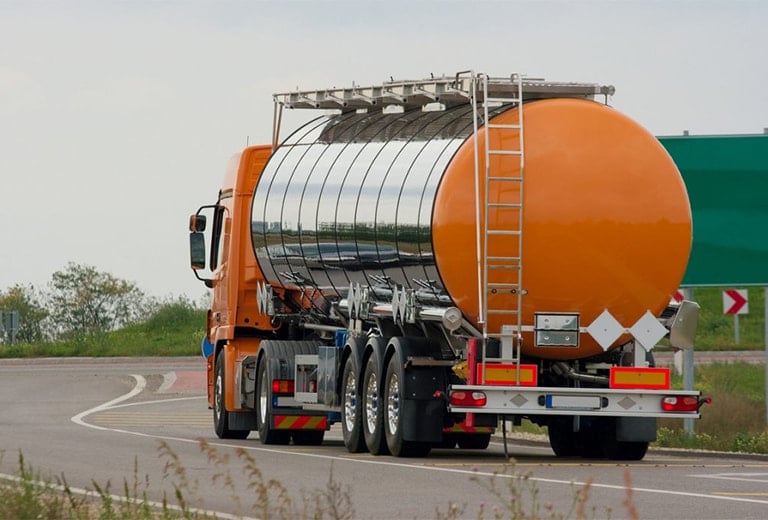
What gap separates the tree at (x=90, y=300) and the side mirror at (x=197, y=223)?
Result: 126 feet

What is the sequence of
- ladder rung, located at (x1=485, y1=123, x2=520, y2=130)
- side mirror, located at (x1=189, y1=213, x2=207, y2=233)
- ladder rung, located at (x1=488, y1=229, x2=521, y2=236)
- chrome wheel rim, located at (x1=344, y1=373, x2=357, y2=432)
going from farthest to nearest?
side mirror, located at (x1=189, y1=213, x2=207, y2=233)
chrome wheel rim, located at (x1=344, y1=373, x2=357, y2=432)
ladder rung, located at (x1=485, y1=123, x2=520, y2=130)
ladder rung, located at (x1=488, y1=229, x2=521, y2=236)

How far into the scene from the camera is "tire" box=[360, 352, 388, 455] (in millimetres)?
20969

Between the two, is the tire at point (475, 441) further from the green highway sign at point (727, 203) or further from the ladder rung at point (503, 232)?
the ladder rung at point (503, 232)

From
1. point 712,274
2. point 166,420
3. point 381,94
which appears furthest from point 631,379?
point 166,420

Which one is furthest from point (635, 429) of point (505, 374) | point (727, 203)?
point (727, 203)

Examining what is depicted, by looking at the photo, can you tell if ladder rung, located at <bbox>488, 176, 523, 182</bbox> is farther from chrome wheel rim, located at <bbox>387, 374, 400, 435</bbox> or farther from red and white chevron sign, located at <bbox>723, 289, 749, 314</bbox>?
red and white chevron sign, located at <bbox>723, 289, 749, 314</bbox>

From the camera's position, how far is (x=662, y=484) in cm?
1677

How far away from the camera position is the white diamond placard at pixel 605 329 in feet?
64.3

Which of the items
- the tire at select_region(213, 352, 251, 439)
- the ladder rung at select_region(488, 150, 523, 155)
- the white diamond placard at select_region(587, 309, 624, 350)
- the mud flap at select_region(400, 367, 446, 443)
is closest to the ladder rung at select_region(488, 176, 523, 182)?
the ladder rung at select_region(488, 150, 523, 155)

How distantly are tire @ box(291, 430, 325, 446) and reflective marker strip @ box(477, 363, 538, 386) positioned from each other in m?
6.37

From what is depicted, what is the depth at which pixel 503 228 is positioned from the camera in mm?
19156

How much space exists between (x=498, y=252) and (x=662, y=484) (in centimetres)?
332

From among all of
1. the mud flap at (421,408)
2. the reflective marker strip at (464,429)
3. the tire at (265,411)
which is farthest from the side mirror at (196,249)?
the mud flap at (421,408)

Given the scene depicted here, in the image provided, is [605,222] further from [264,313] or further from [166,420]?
[166,420]
